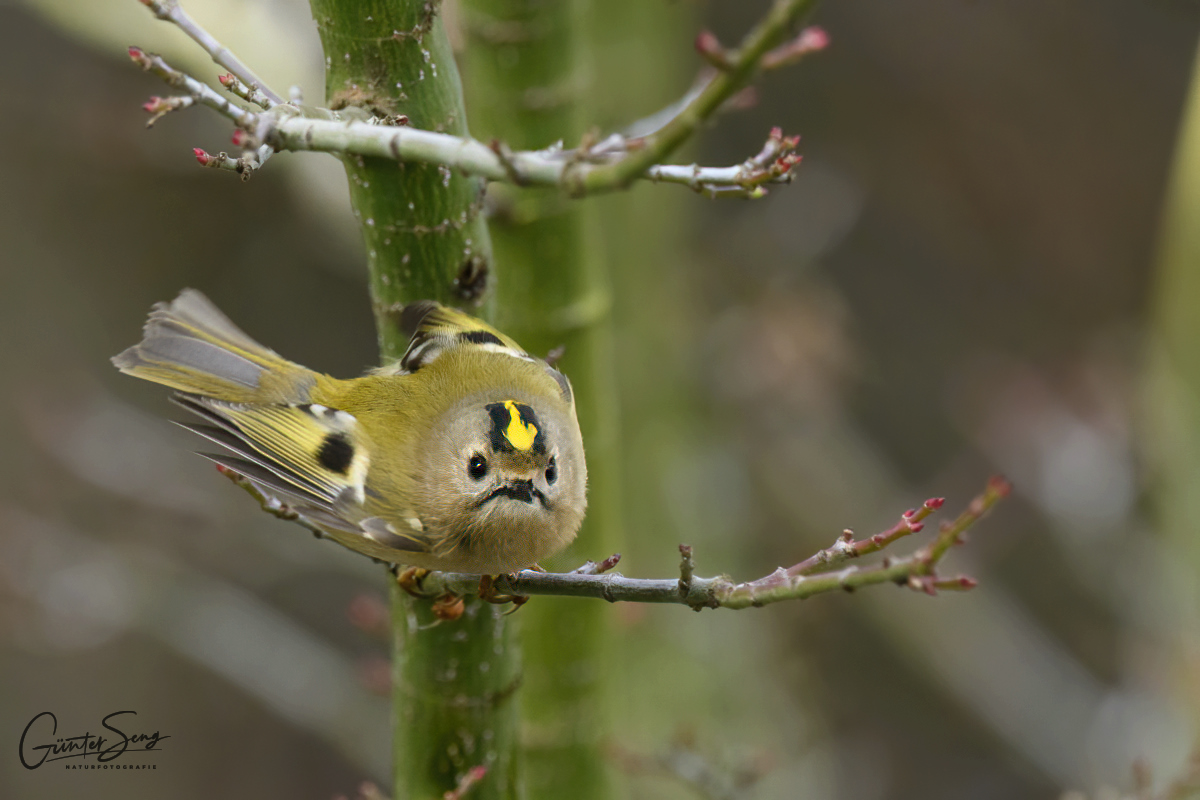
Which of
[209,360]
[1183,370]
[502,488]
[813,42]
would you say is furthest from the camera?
[1183,370]

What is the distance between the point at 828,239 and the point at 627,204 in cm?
85

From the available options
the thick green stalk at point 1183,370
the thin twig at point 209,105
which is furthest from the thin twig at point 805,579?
the thick green stalk at point 1183,370

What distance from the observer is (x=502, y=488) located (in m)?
1.86

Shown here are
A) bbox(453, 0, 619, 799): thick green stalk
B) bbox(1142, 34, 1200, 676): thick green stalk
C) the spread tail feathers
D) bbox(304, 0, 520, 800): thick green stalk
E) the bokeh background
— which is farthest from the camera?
the bokeh background

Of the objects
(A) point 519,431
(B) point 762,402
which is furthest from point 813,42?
(B) point 762,402

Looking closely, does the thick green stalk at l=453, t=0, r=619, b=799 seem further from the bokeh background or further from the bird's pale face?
the bird's pale face

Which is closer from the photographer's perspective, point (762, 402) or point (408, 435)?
point (408, 435)

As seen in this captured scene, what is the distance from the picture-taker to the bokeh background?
396 centimetres

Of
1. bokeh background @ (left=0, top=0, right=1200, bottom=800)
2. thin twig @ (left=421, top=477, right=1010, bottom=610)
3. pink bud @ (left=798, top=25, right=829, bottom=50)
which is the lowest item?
thin twig @ (left=421, top=477, right=1010, bottom=610)

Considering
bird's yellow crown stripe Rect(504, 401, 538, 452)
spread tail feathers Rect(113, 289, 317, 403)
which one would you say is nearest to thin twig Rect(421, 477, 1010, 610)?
bird's yellow crown stripe Rect(504, 401, 538, 452)

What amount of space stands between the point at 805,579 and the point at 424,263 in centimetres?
79

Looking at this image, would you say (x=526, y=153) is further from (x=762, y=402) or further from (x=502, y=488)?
(x=762, y=402)

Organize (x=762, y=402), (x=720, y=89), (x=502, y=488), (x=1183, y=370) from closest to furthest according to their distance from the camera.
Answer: (x=720, y=89), (x=502, y=488), (x=1183, y=370), (x=762, y=402)

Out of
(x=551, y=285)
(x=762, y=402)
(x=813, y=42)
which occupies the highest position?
(x=762, y=402)
